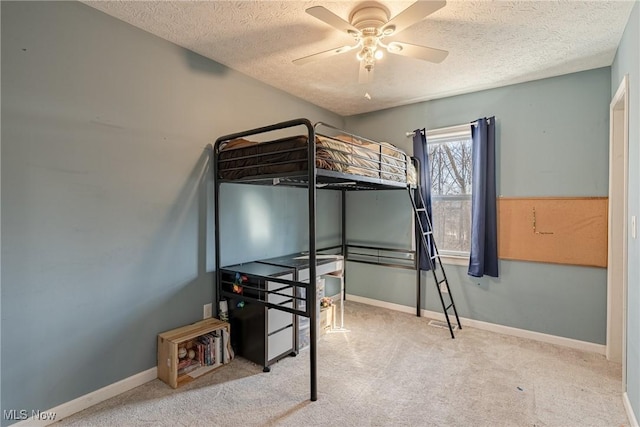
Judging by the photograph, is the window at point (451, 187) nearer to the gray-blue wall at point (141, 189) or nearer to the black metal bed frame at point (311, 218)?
the gray-blue wall at point (141, 189)

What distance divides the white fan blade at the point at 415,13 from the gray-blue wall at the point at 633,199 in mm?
1211

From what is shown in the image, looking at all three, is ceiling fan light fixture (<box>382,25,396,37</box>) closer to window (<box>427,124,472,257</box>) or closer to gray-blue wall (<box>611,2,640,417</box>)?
gray-blue wall (<box>611,2,640,417</box>)

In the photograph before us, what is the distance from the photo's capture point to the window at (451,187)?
3.37 metres

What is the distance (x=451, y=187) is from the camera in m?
3.46

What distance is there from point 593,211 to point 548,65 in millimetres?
1297

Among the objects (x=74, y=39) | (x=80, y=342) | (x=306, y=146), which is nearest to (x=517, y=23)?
(x=306, y=146)

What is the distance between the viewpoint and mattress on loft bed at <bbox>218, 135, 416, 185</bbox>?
80.7 inches

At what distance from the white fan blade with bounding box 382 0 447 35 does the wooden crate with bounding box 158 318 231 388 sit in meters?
2.39

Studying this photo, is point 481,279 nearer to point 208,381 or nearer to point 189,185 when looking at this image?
point 208,381


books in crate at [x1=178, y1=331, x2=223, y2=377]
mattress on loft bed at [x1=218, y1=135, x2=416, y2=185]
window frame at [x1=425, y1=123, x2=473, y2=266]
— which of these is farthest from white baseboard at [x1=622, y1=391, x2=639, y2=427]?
books in crate at [x1=178, y1=331, x2=223, y2=377]

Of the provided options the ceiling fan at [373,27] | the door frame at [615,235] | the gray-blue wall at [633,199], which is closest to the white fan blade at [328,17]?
the ceiling fan at [373,27]

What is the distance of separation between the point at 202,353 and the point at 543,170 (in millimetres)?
3345

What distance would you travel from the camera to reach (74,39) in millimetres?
1867
